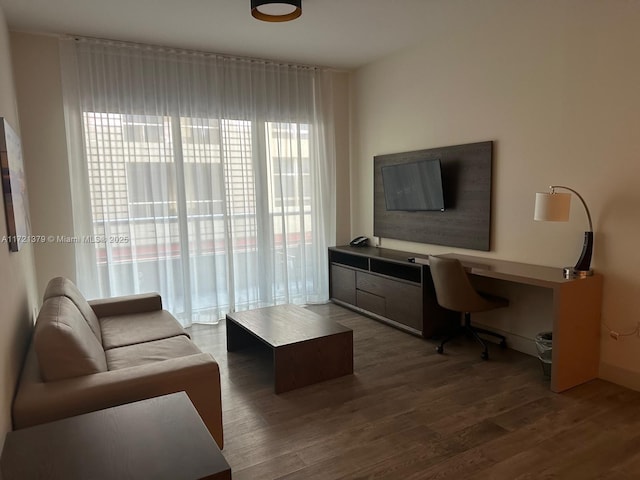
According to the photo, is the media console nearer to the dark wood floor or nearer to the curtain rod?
the dark wood floor

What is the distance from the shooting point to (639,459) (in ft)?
7.34

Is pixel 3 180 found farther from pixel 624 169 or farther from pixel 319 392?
pixel 624 169

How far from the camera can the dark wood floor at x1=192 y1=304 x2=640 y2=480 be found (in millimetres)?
2199

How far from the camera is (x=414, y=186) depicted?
178 inches

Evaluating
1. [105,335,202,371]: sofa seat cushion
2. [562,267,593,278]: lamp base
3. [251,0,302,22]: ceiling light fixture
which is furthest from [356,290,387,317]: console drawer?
[251,0,302,22]: ceiling light fixture

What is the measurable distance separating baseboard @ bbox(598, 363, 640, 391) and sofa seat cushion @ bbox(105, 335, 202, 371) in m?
2.81

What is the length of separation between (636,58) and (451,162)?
1.61 metres

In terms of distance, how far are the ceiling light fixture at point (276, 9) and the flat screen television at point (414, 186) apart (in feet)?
6.12

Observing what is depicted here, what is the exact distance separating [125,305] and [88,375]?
5.34 ft

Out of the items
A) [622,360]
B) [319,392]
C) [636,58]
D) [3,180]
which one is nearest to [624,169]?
[636,58]

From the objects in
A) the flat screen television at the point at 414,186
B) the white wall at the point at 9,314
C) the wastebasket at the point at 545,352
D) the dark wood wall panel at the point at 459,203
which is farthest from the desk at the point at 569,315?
the white wall at the point at 9,314

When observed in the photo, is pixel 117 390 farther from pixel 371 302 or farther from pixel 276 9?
pixel 371 302

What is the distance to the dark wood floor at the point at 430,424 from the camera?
220cm

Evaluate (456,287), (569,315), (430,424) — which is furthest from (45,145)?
(569,315)
